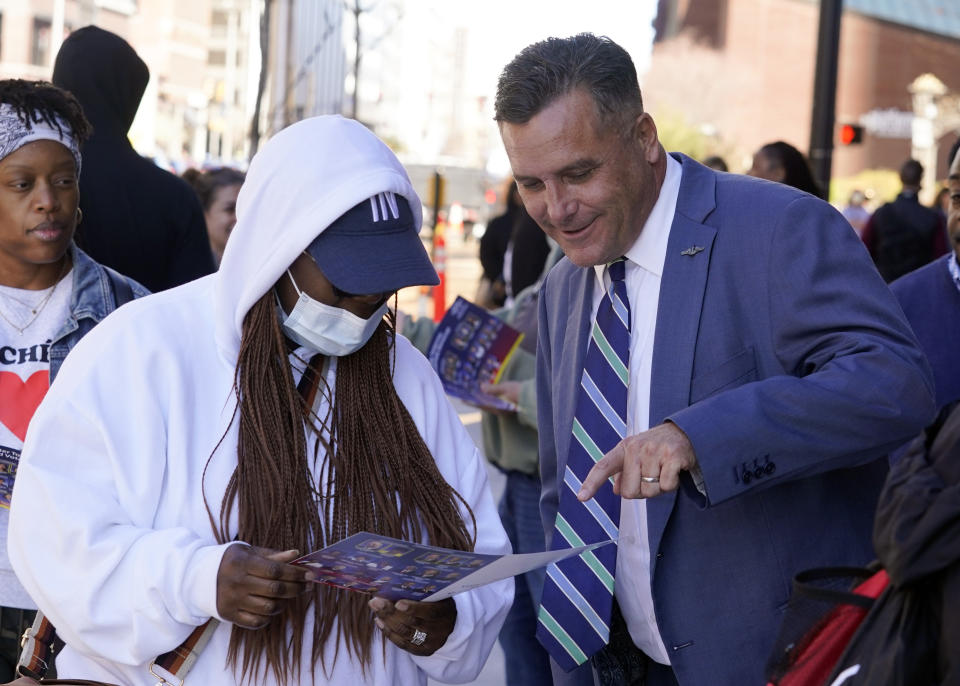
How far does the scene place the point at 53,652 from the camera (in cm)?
287

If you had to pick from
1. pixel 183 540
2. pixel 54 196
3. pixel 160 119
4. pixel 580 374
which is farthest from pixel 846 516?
pixel 160 119

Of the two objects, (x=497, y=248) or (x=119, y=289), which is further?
(x=497, y=248)

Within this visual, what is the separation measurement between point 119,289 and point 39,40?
61.1 meters

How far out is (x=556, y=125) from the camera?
2.79 m

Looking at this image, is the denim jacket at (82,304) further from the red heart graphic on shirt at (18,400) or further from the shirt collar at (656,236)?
the shirt collar at (656,236)

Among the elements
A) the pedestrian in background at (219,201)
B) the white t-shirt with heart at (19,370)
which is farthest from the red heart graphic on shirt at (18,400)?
the pedestrian in background at (219,201)

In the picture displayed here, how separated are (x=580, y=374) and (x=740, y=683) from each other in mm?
778

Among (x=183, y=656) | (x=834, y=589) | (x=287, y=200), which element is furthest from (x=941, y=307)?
(x=183, y=656)

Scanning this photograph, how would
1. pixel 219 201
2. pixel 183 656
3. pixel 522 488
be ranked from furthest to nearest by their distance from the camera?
pixel 219 201, pixel 522 488, pixel 183 656

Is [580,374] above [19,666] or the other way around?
above

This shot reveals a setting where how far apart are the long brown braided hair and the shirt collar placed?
66 cm

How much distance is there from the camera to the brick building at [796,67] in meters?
64.0

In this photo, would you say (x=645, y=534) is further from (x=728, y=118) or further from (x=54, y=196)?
(x=728, y=118)

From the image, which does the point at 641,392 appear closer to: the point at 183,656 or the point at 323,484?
the point at 323,484
